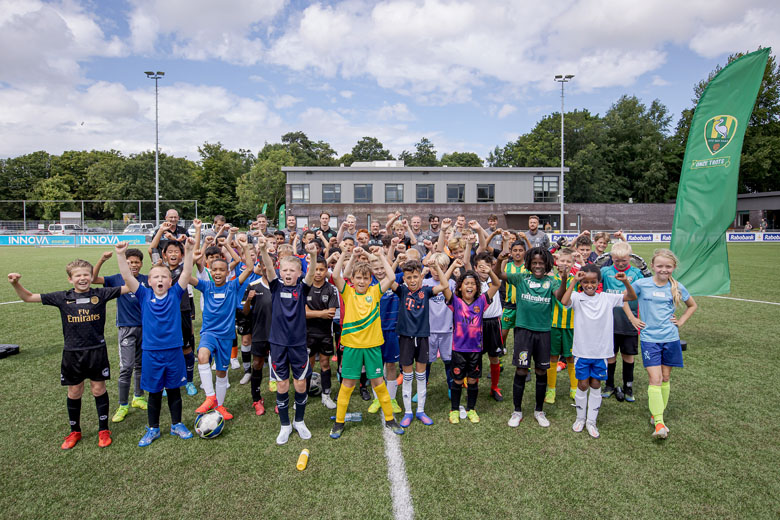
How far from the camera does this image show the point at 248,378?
606 centimetres

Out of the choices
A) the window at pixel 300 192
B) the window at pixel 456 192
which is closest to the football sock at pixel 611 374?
the window at pixel 456 192

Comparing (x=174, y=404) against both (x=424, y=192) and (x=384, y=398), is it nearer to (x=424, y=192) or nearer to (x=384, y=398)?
(x=384, y=398)

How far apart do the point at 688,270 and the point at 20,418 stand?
9.91 meters

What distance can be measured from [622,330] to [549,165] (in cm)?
5664

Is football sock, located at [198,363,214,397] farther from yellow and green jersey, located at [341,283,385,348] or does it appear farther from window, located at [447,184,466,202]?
window, located at [447,184,466,202]

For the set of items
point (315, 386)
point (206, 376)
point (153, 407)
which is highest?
point (206, 376)

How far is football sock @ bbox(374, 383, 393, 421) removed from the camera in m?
4.47

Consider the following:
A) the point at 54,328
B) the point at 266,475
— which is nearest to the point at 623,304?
the point at 266,475

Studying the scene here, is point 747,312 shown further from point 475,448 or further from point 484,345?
point 475,448

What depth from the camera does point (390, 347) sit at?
4.98 meters

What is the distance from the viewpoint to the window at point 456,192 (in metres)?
40.7

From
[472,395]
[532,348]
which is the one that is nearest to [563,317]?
[532,348]

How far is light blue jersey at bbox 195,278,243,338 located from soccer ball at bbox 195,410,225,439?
2.89 feet

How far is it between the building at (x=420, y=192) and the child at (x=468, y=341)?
34.6 metres
